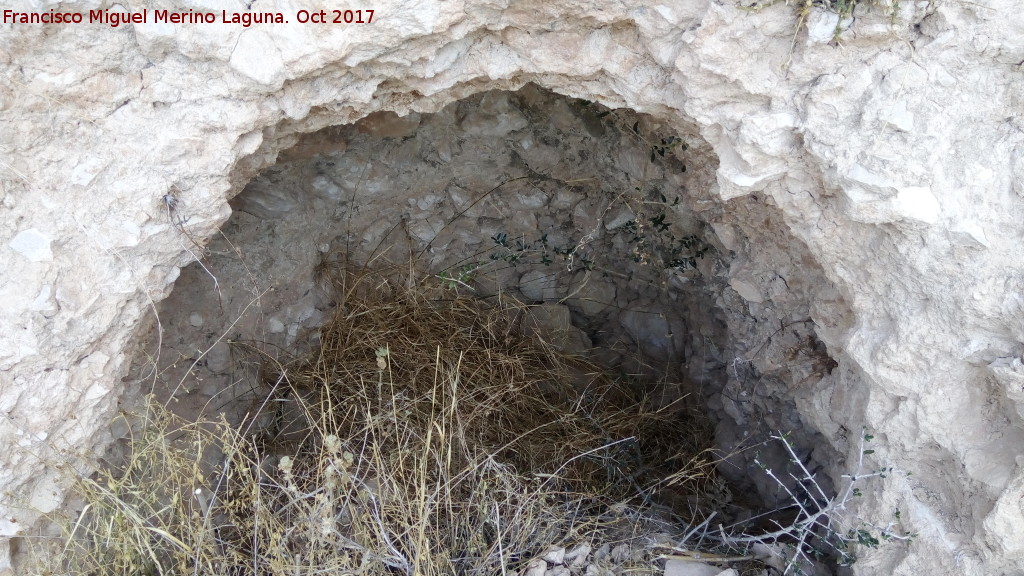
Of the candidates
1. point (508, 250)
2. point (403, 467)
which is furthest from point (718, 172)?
point (508, 250)

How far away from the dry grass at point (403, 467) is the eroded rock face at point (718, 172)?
0.79 ft

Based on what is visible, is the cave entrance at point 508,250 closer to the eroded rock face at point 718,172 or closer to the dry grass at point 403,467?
the dry grass at point 403,467

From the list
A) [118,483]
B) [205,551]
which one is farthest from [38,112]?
[205,551]

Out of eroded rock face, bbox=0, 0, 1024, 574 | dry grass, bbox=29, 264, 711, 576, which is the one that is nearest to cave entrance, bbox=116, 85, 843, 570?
dry grass, bbox=29, 264, 711, 576

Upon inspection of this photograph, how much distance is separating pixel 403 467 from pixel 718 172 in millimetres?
1071

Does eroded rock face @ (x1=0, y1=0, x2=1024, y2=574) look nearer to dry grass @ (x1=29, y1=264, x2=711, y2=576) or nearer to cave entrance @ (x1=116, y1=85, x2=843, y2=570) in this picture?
dry grass @ (x1=29, y1=264, x2=711, y2=576)

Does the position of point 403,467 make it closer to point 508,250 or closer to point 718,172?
point 718,172

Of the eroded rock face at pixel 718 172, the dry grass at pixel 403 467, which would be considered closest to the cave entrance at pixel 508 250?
the dry grass at pixel 403 467

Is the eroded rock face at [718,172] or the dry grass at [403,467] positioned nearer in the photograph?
the eroded rock face at [718,172]

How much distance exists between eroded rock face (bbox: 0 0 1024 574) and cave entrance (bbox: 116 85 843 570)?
465 mm

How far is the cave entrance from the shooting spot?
7.50 ft

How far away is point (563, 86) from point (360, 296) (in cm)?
127

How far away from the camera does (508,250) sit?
2893mm

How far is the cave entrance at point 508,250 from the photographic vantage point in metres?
2.29
